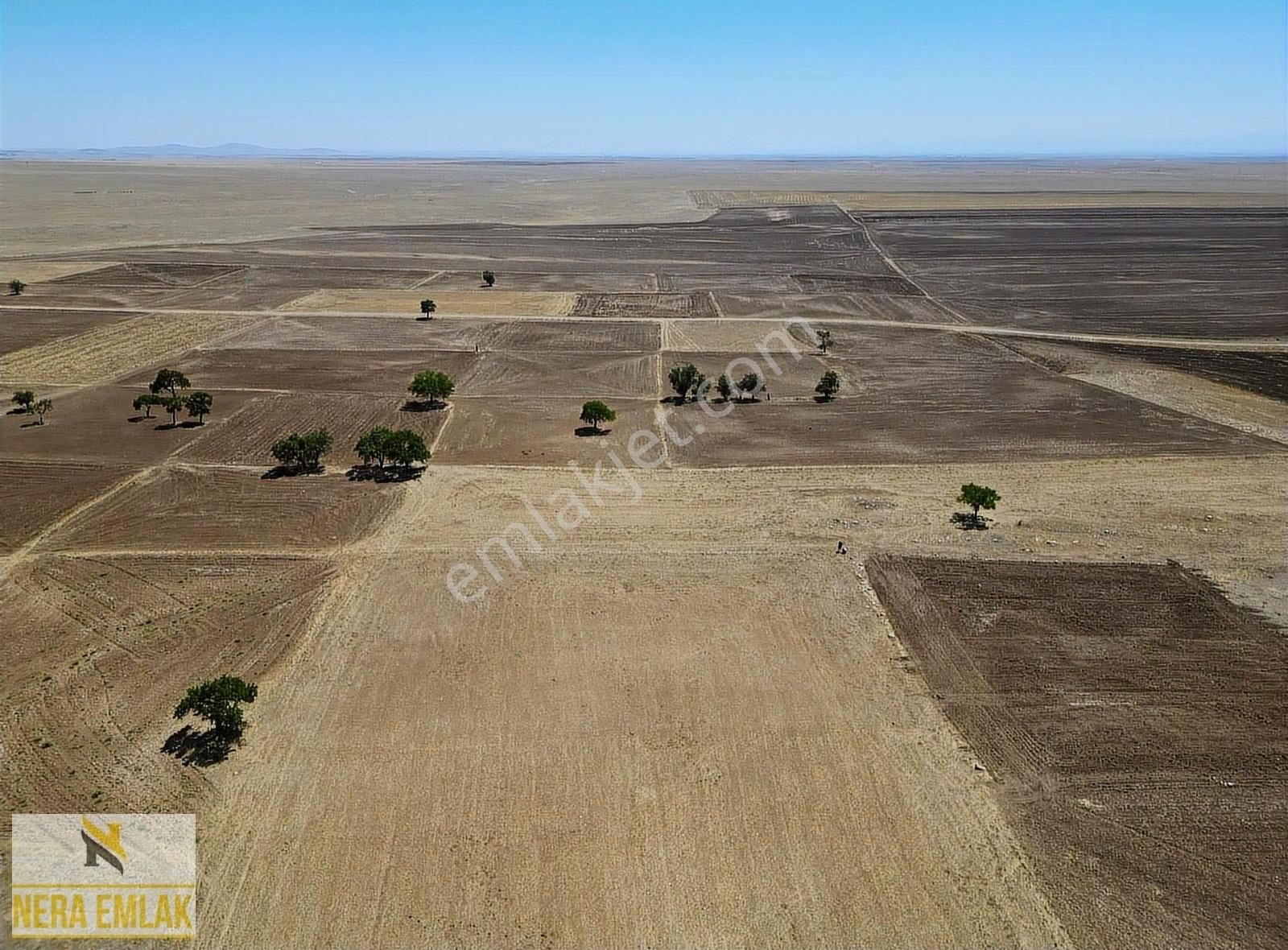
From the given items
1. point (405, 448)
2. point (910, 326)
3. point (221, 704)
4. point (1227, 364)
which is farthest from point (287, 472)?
point (1227, 364)

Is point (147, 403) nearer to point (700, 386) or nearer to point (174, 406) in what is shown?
point (174, 406)

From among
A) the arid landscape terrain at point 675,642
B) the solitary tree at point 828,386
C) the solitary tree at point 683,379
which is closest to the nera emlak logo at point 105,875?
the arid landscape terrain at point 675,642

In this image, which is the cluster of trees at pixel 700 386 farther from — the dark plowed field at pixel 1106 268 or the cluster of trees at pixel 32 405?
the cluster of trees at pixel 32 405

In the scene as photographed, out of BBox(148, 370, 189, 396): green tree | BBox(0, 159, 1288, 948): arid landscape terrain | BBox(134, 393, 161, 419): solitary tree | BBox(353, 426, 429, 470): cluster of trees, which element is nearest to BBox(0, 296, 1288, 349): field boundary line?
BBox(0, 159, 1288, 948): arid landscape terrain

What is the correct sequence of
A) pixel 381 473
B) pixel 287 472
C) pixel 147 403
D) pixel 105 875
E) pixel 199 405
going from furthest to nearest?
pixel 147 403 → pixel 199 405 → pixel 381 473 → pixel 287 472 → pixel 105 875

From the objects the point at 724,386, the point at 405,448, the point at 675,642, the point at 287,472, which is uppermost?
the point at 405,448

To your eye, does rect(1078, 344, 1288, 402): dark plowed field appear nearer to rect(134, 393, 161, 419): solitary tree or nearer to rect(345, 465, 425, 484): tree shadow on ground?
rect(345, 465, 425, 484): tree shadow on ground

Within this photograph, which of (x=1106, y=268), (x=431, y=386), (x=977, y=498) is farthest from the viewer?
(x=1106, y=268)

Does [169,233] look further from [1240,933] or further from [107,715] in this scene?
[1240,933]
